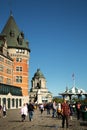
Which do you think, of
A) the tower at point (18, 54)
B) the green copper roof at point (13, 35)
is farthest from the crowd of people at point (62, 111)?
the green copper roof at point (13, 35)

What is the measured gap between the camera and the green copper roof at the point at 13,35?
88675mm

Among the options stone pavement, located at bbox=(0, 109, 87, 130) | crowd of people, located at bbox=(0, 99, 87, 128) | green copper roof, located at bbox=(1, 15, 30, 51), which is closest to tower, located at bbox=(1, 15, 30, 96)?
green copper roof, located at bbox=(1, 15, 30, 51)

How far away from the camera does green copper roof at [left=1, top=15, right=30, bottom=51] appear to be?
88675 mm

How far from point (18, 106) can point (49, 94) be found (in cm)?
7336

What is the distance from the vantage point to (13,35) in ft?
295

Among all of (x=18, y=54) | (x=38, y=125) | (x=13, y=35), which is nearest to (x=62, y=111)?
(x=38, y=125)

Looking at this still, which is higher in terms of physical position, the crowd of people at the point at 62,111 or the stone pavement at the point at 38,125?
the crowd of people at the point at 62,111

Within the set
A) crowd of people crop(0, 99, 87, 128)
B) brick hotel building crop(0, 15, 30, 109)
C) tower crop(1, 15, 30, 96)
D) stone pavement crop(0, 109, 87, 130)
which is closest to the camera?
stone pavement crop(0, 109, 87, 130)

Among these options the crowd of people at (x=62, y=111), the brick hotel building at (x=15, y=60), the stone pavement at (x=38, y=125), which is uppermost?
the brick hotel building at (x=15, y=60)

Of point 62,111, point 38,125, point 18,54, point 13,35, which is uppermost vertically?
point 13,35

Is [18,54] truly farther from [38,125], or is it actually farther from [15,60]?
[38,125]

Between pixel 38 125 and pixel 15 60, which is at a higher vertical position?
pixel 15 60

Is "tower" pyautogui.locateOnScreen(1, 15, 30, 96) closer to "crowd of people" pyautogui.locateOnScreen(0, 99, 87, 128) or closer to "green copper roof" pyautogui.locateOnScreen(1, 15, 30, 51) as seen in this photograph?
"green copper roof" pyautogui.locateOnScreen(1, 15, 30, 51)

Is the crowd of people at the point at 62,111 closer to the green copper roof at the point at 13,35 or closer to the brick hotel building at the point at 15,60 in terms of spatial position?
the brick hotel building at the point at 15,60
